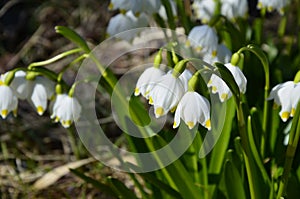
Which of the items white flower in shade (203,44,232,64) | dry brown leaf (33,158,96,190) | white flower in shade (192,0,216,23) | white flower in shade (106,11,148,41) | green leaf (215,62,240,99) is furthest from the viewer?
dry brown leaf (33,158,96,190)

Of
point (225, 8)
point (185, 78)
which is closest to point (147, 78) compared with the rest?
point (185, 78)

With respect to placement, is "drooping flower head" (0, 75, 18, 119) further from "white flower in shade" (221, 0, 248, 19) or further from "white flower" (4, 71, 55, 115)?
"white flower in shade" (221, 0, 248, 19)

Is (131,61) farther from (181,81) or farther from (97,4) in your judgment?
(181,81)

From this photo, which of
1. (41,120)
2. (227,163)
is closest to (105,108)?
(41,120)

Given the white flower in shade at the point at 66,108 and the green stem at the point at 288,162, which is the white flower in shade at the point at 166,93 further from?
the white flower in shade at the point at 66,108

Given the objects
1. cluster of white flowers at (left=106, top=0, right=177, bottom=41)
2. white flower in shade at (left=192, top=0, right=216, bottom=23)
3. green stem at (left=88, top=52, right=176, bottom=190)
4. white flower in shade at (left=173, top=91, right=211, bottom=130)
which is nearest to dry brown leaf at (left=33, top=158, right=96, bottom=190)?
cluster of white flowers at (left=106, top=0, right=177, bottom=41)

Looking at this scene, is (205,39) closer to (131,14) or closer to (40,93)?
(131,14)
